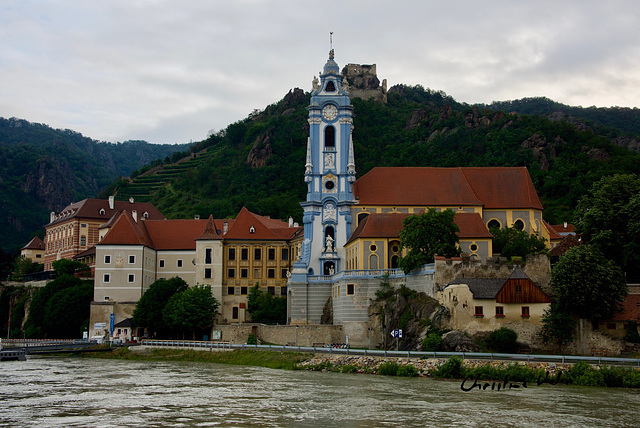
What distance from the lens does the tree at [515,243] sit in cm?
7069

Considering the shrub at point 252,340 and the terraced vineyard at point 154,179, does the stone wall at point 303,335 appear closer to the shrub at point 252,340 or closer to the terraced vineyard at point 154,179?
the shrub at point 252,340

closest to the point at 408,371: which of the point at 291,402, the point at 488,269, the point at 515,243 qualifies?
the point at 291,402

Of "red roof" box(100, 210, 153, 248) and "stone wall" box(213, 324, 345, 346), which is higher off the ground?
"red roof" box(100, 210, 153, 248)

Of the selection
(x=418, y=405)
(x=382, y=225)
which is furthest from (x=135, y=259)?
(x=418, y=405)

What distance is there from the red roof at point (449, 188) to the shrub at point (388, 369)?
28.8 m

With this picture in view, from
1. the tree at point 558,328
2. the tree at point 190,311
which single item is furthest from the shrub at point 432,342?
the tree at point 190,311

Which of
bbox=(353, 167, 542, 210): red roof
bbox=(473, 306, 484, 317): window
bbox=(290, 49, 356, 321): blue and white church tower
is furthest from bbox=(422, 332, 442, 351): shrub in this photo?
bbox=(353, 167, 542, 210): red roof

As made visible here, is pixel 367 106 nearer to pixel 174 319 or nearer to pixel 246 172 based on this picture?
pixel 246 172

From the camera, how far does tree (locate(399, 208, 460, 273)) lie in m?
66.0

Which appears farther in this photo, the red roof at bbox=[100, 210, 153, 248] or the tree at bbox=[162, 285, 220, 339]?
the red roof at bbox=[100, 210, 153, 248]

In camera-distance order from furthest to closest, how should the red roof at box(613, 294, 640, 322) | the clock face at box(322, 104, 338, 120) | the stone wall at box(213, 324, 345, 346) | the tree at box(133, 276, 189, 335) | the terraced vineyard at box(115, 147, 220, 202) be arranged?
the terraced vineyard at box(115, 147, 220, 202) → the clock face at box(322, 104, 338, 120) → the tree at box(133, 276, 189, 335) → the stone wall at box(213, 324, 345, 346) → the red roof at box(613, 294, 640, 322)

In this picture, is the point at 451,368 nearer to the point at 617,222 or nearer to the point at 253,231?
the point at 617,222

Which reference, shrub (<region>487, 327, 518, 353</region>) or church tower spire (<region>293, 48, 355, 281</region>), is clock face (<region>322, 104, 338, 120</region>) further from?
shrub (<region>487, 327, 518, 353</region>)

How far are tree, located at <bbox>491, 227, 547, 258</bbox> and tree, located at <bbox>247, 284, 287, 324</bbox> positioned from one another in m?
23.5
